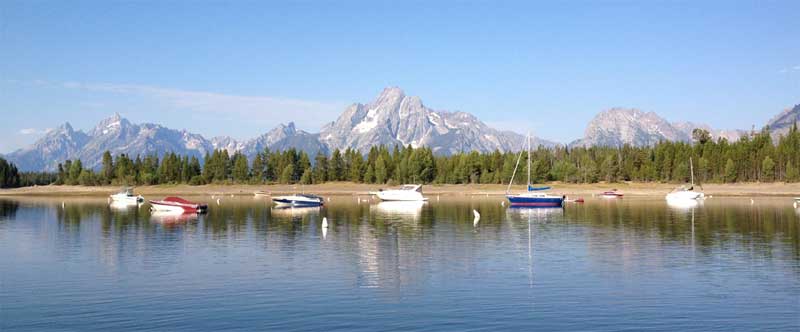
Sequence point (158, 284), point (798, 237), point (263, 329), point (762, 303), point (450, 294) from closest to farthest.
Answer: point (263, 329)
point (762, 303)
point (450, 294)
point (158, 284)
point (798, 237)

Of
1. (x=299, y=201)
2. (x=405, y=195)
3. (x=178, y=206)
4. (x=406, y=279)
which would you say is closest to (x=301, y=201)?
(x=299, y=201)

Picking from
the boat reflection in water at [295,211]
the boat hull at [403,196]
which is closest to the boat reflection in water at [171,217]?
the boat reflection in water at [295,211]

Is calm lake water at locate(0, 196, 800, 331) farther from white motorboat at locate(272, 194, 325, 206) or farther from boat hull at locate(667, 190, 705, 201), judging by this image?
boat hull at locate(667, 190, 705, 201)

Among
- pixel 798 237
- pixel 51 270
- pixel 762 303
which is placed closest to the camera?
pixel 762 303

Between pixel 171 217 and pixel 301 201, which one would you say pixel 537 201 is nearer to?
pixel 301 201

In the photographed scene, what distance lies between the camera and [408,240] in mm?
64938

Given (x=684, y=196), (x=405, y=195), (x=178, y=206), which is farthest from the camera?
(x=405, y=195)

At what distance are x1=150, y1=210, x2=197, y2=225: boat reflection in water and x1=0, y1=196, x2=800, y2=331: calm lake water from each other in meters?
17.7

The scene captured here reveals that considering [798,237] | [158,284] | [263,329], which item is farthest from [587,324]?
[798,237]

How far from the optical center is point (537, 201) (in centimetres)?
12838

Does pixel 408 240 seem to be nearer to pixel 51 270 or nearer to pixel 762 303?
pixel 51 270

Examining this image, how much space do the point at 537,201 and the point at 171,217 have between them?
202ft

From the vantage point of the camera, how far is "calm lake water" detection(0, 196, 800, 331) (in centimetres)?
3198

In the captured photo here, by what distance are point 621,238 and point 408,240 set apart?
18.9 metres
